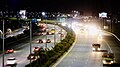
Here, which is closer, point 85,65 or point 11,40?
point 85,65

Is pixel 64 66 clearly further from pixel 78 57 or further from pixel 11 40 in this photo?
pixel 11 40

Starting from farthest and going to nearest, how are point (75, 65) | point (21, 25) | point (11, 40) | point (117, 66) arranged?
point (21, 25) < point (11, 40) < point (75, 65) < point (117, 66)

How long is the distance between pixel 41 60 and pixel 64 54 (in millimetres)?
19409

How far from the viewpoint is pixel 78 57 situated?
77.6 m

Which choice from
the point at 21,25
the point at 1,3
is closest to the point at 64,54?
the point at 1,3

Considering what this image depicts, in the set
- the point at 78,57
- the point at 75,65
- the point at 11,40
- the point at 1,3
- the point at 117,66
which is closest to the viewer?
the point at 117,66

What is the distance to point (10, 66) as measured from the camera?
60.8 metres

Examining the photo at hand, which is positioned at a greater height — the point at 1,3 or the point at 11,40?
the point at 1,3

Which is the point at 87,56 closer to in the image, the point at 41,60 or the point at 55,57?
the point at 55,57

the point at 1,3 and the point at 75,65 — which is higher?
the point at 1,3

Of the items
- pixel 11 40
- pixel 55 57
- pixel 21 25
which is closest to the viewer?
pixel 55 57

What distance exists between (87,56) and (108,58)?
14210mm

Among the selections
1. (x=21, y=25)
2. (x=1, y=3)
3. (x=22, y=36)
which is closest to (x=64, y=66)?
(x=22, y=36)

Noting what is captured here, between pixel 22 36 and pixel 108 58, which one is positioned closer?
pixel 108 58
